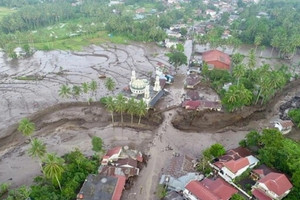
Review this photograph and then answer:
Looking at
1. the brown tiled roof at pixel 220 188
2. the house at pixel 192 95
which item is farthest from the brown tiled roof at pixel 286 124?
the brown tiled roof at pixel 220 188

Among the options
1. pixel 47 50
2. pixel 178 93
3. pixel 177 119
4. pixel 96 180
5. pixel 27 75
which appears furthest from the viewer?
pixel 47 50

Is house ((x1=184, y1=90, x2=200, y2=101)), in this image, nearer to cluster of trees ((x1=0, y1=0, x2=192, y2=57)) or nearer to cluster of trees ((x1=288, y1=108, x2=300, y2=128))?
cluster of trees ((x1=288, y1=108, x2=300, y2=128))

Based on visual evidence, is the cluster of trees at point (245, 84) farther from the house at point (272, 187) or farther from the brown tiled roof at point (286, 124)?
the house at point (272, 187)

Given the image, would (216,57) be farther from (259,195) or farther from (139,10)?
(139,10)

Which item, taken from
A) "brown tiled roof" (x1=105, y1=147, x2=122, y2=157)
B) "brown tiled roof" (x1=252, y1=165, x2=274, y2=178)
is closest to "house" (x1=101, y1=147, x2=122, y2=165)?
"brown tiled roof" (x1=105, y1=147, x2=122, y2=157)

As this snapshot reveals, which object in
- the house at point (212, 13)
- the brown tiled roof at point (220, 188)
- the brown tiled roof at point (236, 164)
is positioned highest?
the house at point (212, 13)

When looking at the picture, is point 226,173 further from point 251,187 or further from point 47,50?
point 47,50

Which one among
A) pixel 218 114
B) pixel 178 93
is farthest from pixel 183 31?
pixel 218 114
